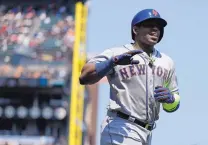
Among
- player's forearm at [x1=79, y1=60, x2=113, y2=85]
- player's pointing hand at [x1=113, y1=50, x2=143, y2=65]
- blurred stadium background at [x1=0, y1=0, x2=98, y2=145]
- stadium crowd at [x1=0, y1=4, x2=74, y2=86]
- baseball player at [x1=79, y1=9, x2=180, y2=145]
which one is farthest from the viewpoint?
stadium crowd at [x1=0, y1=4, x2=74, y2=86]

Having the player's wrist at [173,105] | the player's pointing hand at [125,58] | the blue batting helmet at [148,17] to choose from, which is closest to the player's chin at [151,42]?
the blue batting helmet at [148,17]

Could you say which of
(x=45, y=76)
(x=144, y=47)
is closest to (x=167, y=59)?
(x=144, y=47)

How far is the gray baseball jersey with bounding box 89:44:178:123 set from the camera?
15.2ft

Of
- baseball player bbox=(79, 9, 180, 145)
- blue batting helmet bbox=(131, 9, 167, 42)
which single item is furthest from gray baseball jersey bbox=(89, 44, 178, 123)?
blue batting helmet bbox=(131, 9, 167, 42)

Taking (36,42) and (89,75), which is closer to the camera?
(89,75)

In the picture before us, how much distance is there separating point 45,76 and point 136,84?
67.9ft

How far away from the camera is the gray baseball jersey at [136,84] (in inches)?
182

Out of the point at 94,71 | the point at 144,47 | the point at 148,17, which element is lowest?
the point at 94,71

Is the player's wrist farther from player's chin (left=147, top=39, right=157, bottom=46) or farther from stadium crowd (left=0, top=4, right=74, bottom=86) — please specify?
stadium crowd (left=0, top=4, right=74, bottom=86)

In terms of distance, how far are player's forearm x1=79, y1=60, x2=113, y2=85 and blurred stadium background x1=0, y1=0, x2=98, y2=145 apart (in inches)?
A: 784

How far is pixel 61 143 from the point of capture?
2505 cm

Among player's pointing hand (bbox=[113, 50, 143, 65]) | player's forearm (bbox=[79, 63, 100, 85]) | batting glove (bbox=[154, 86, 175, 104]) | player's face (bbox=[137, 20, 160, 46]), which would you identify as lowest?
batting glove (bbox=[154, 86, 175, 104])

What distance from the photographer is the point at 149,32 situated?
4695 millimetres

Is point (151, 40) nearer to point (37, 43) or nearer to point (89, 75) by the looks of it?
point (89, 75)
